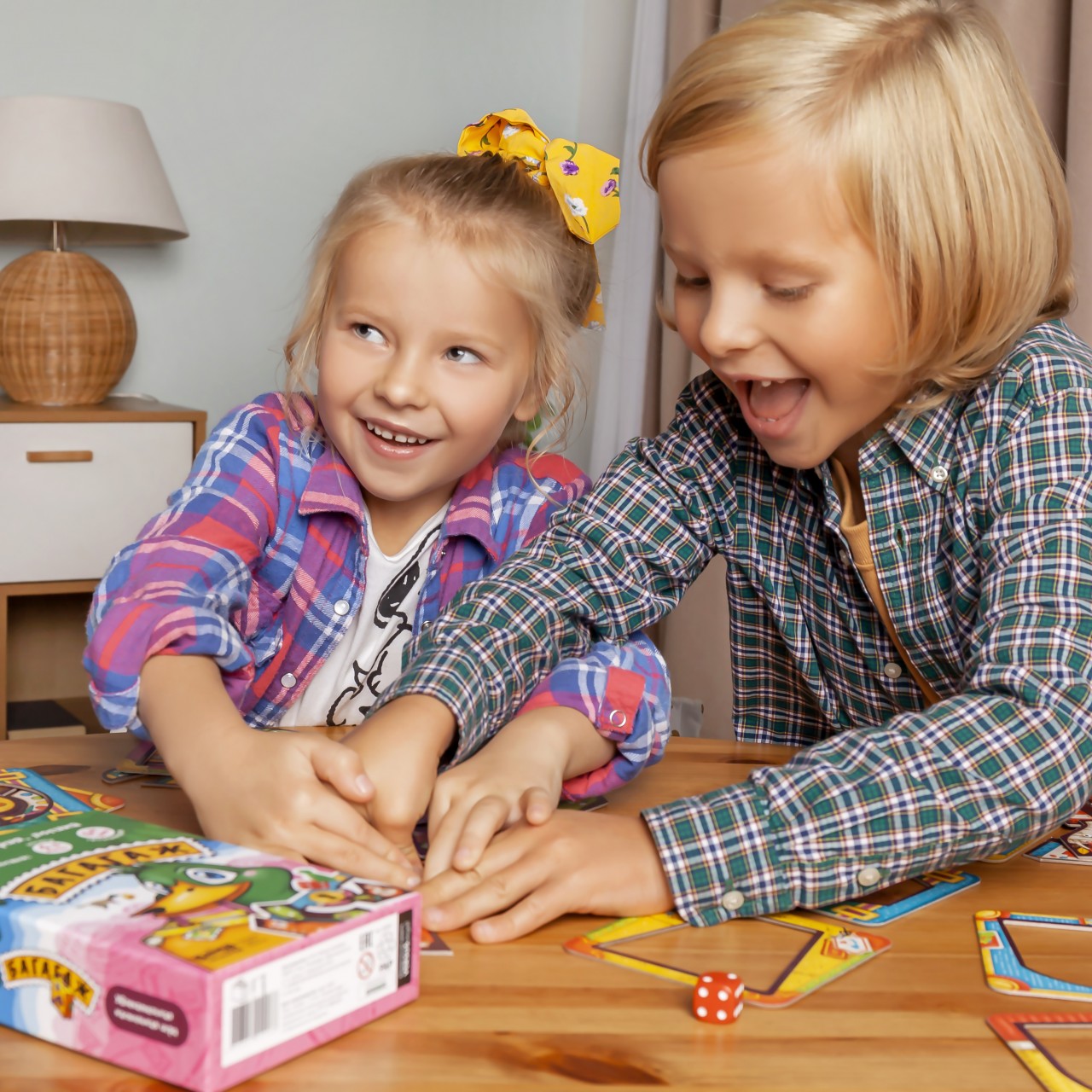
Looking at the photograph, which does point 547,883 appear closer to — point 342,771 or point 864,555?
point 342,771

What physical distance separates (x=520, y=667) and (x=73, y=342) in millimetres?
1876

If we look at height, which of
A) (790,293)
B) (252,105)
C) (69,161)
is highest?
(252,105)

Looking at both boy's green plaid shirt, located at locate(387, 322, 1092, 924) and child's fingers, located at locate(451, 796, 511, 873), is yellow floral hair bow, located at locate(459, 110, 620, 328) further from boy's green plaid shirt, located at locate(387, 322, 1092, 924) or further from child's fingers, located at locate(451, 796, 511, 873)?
child's fingers, located at locate(451, 796, 511, 873)

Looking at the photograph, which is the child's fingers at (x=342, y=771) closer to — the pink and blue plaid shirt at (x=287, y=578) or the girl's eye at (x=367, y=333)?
the pink and blue plaid shirt at (x=287, y=578)

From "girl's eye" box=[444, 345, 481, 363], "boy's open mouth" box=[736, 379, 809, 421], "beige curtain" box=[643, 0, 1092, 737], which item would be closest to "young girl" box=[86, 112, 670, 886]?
"girl's eye" box=[444, 345, 481, 363]

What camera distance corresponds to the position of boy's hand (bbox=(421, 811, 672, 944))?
63 centimetres

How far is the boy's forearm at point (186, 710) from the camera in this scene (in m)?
0.77

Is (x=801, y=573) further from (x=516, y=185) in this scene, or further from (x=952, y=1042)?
(x=952, y=1042)

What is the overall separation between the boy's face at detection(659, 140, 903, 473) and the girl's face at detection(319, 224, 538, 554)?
0.24 meters

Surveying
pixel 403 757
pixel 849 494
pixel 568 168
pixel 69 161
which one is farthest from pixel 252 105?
pixel 403 757

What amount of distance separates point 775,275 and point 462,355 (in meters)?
0.35

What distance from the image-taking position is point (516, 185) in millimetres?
1217

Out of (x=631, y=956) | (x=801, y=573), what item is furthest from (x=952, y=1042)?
(x=801, y=573)

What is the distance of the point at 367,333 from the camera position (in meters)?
1.11
